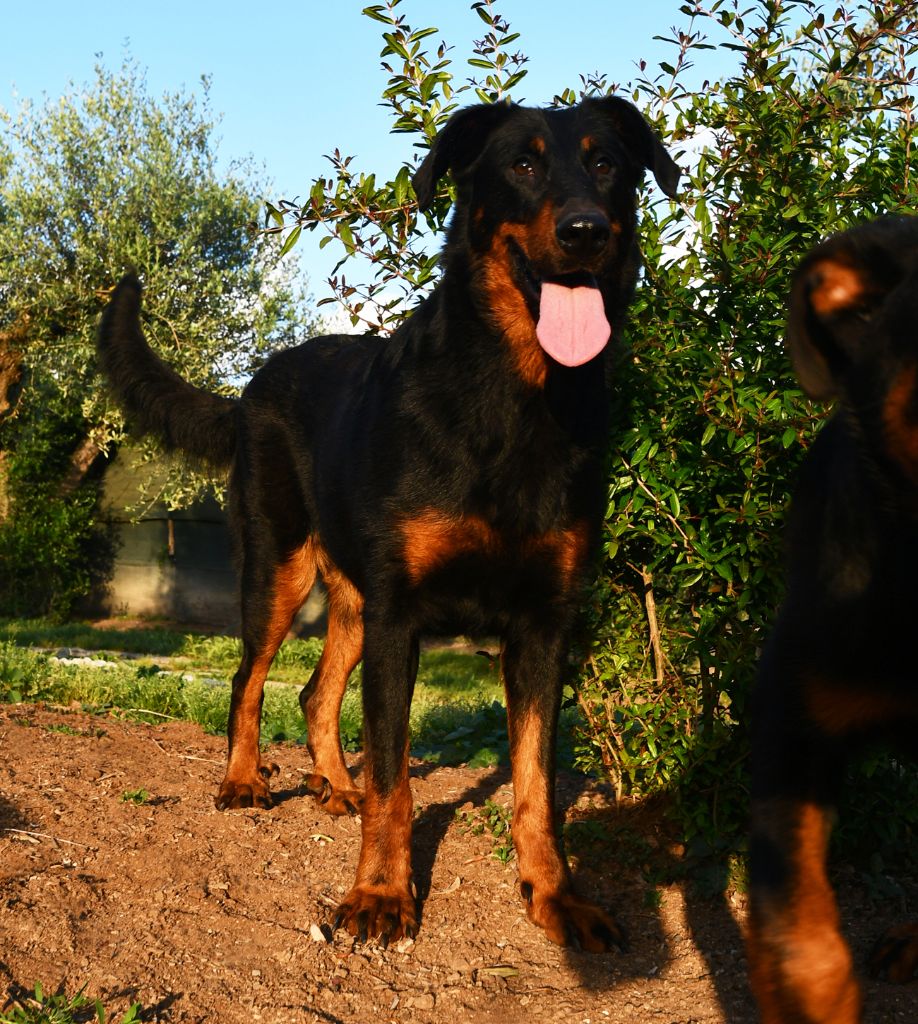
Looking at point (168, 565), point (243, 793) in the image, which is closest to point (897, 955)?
point (243, 793)

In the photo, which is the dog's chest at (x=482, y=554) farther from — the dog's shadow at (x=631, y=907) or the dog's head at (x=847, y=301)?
the dog's head at (x=847, y=301)

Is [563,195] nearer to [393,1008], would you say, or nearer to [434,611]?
[434,611]

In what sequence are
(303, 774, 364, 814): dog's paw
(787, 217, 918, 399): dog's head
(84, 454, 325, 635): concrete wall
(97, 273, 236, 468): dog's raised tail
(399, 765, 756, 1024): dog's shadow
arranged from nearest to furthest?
(787, 217, 918, 399): dog's head → (399, 765, 756, 1024): dog's shadow → (303, 774, 364, 814): dog's paw → (97, 273, 236, 468): dog's raised tail → (84, 454, 325, 635): concrete wall

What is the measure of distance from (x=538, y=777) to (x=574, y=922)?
0.49m

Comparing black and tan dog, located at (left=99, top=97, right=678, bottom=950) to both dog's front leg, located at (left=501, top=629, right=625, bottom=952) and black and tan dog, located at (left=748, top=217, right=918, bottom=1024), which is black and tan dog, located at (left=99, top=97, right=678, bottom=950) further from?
black and tan dog, located at (left=748, top=217, right=918, bottom=1024)

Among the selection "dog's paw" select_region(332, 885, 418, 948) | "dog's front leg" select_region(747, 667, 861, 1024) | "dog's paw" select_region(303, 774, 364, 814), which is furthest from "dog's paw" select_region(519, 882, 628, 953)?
"dog's front leg" select_region(747, 667, 861, 1024)

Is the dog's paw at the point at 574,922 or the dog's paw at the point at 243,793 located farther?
the dog's paw at the point at 243,793

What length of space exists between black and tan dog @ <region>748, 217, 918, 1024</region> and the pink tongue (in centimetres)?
138

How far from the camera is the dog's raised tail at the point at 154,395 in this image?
581 cm

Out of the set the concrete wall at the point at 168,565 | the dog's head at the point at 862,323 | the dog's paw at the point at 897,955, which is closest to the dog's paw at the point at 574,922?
the dog's paw at the point at 897,955

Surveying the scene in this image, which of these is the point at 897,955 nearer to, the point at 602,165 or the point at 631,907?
the point at 631,907

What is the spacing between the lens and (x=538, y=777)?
3.88 m

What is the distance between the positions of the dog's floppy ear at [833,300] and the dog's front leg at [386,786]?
1.90 m

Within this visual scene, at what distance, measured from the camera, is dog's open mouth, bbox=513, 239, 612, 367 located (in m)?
3.71
